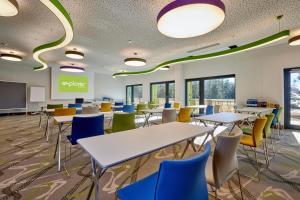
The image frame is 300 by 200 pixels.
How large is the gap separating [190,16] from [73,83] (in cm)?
1034

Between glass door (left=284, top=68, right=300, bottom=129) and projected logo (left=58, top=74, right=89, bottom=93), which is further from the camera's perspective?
projected logo (left=58, top=74, right=89, bottom=93)

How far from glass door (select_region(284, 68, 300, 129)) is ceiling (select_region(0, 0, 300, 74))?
2328 millimetres

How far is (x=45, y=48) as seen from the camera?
4391 mm

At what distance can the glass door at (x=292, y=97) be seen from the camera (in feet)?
18.1

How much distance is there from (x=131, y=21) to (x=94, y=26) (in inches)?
41.8

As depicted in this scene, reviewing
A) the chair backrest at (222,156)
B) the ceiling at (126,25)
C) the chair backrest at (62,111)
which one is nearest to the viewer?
the chair backrest at (222,156)

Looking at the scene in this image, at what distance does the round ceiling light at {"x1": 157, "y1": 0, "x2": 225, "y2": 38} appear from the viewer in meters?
1.92

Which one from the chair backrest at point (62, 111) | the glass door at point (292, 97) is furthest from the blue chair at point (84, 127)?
the glass door at point (292, 97)

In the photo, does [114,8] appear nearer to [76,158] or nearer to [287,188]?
[76,158]

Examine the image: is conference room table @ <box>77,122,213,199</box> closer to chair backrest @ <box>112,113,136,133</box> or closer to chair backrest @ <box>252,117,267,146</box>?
chair backrest @ <box>252,117,267,146</box>

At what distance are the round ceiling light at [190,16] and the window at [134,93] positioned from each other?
32.9ft

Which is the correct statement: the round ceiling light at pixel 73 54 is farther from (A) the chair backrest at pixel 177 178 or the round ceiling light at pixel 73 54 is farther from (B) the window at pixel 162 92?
(A) the chair backrest at pixel 177 178

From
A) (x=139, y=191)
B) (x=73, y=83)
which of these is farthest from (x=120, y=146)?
(x=73, y=83)

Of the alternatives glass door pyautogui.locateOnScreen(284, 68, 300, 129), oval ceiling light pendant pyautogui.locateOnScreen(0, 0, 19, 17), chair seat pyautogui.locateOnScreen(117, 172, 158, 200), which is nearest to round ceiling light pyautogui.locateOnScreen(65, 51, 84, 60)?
oval ceiling light pendant pyautogui.locateOnScreen(0, 0, 19, 17)
